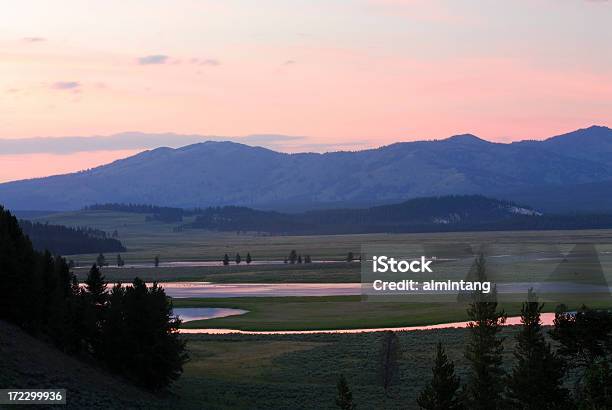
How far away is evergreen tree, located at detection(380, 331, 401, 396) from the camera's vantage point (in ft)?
189

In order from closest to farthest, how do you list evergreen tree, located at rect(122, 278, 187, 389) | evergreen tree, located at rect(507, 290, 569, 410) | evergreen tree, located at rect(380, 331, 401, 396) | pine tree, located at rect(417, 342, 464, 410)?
pine tree, located at rect(417, 342, 464, 410), evergreen tree, located at rect(507, 290, 569, 410), evergreen tree, located at rect(122, 278, 187, 389), evergreen tree, located at rect(380, 331, 401, 396)

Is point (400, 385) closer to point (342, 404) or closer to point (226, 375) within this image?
point (226, 375)

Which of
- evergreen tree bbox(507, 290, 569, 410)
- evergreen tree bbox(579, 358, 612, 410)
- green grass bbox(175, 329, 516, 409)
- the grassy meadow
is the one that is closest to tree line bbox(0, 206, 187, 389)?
the grassy meadow

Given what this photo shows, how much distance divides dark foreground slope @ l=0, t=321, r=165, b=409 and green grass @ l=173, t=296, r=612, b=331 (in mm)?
35795

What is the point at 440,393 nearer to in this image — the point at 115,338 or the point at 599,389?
the point at 599,389

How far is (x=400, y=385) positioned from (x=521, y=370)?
15.0 meters

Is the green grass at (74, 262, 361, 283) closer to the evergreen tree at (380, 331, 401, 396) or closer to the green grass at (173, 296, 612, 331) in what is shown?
the green grass at (173, 296, 612, 331)

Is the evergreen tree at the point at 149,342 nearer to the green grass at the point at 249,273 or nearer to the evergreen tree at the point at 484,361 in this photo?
the evergreen tree at the point at 484,361

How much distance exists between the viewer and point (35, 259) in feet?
193

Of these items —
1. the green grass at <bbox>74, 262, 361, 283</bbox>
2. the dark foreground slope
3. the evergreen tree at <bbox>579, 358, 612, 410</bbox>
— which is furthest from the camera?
the green grass at <bbox>74, 262, 361, 283</bbox>

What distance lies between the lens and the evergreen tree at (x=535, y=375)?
4312 centimetres

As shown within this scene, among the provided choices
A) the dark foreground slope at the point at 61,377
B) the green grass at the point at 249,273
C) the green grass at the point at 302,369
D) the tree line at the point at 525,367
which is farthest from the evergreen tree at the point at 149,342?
the green grass at the point at 249,273

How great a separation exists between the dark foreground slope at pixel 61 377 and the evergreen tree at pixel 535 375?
1698cm

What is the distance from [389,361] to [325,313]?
38.2 meters
